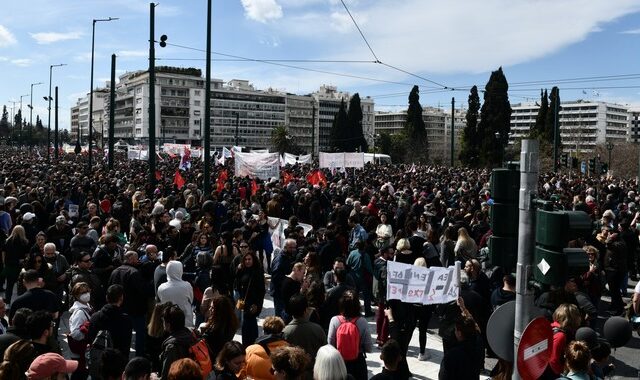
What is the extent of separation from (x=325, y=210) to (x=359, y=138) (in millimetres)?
80334

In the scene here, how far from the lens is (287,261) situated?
29.9 feet

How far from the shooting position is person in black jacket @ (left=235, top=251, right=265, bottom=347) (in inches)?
323

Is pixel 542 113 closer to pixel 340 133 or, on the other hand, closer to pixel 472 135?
pixel 472 135

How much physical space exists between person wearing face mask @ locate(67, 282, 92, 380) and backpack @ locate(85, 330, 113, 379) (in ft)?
1.46

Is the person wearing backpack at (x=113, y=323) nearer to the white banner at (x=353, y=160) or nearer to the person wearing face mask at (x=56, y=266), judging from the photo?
the person wearing face mask at (x=56, y=266)

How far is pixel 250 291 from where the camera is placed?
27.2 feet

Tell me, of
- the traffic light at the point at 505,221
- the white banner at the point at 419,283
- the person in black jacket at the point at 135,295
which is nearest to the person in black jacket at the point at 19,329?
the person in black jacket at the point at 135,295

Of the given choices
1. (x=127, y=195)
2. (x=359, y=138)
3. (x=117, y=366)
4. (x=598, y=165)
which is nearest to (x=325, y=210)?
(x=127, y=195)

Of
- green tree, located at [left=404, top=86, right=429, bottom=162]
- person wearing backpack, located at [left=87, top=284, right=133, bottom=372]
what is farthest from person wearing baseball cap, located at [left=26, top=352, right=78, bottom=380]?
green tree, located at [left=404, top=86, right=429, bottom=162]

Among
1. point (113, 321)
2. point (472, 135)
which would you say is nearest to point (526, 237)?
point (113, 321)

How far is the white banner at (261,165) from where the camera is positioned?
22.3 meters

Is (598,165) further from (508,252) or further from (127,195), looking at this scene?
(508,252)

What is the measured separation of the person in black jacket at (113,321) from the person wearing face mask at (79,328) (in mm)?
180

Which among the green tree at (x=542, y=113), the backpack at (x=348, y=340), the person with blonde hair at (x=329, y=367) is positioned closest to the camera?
the person with blonde hair at (x=329, y=367)
